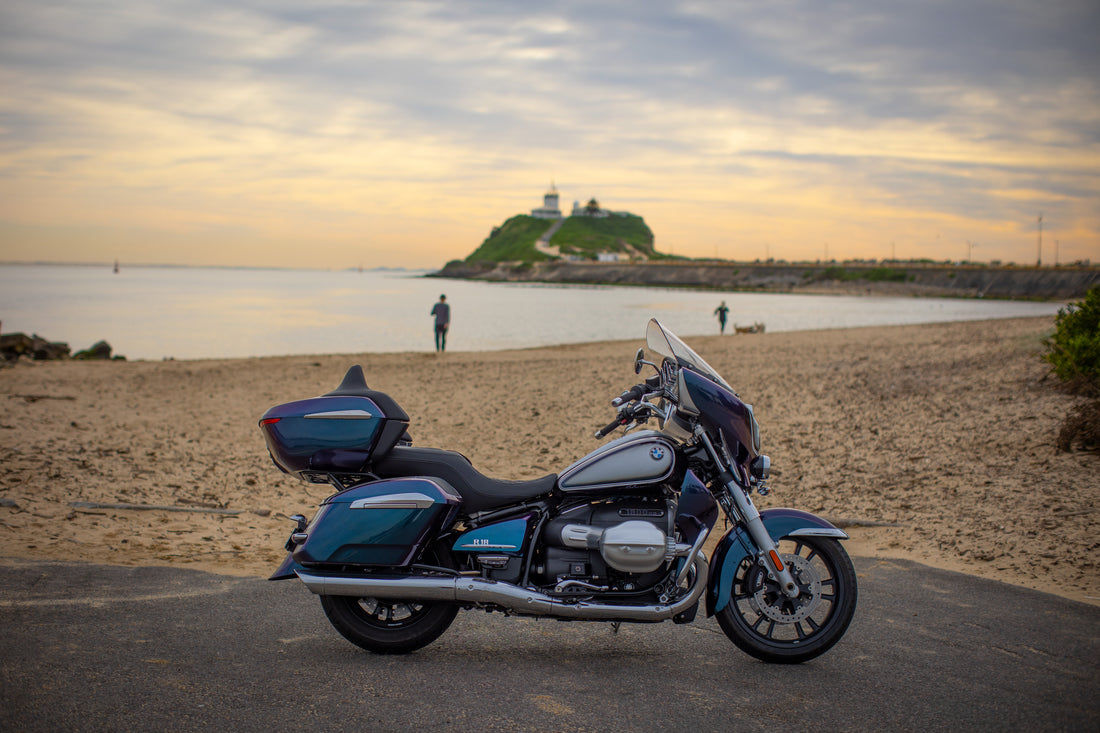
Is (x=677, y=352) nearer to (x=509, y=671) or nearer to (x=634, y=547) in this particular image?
(x=634, y=547)

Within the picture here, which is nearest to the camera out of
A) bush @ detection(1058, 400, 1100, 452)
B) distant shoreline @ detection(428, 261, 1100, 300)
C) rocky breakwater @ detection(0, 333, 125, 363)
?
bush @ detection(1058, 400, 1100, 452)

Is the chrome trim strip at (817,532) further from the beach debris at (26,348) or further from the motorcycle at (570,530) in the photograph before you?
the beach debris at (26,348)

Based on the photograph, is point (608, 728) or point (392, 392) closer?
point (608, 728)

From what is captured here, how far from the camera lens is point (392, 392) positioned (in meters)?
16.2

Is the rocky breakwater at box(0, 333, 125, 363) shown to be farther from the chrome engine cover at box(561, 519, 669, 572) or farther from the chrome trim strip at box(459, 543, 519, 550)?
the chrome engine cover at box(561, 519, 669, 572)

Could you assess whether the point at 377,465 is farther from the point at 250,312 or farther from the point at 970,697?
the point at 250,312

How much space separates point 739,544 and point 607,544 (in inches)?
30.5

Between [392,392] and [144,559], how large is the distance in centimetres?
1018

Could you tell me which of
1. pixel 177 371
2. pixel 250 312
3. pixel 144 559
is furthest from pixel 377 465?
pixel 250 312

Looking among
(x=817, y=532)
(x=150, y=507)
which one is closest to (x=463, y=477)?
(x=817, y=532)

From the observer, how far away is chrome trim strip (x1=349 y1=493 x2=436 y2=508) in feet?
13.6

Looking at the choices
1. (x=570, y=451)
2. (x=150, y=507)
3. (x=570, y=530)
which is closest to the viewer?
(x=570, y=530)

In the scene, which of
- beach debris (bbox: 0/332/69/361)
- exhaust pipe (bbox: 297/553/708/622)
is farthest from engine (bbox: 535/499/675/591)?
beach debris (bbox: 0/332/69/361)

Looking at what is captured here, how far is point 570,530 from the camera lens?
13.3ft
